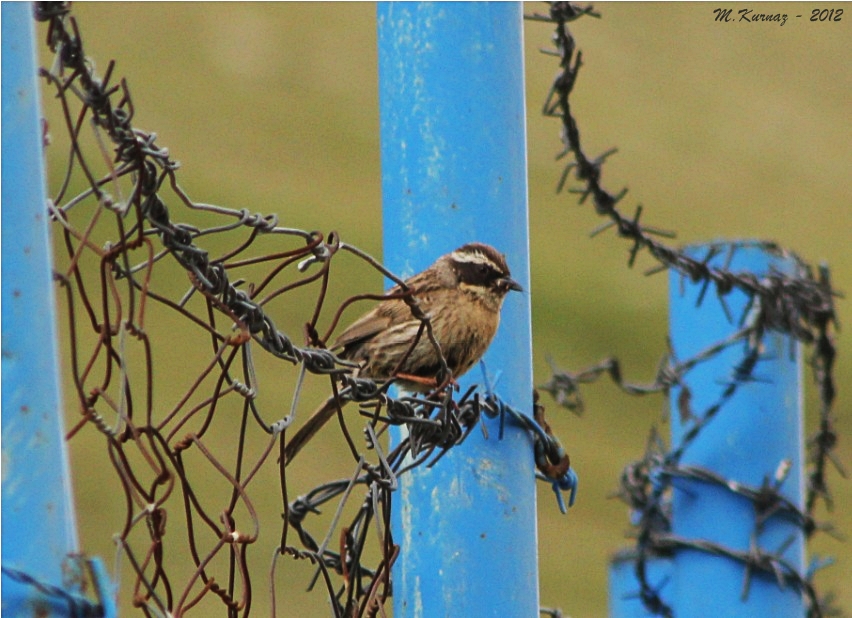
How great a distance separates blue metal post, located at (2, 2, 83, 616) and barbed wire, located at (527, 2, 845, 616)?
267 centimetres

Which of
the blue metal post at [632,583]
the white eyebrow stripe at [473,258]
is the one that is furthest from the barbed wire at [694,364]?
the white eyebrow stripe at [473,258]

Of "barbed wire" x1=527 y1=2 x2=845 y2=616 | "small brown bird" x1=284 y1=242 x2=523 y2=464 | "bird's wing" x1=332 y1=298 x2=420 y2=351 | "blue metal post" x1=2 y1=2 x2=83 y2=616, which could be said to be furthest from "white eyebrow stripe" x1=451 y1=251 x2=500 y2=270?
"blue metal post" x1=2 y1=2 x2=83 y2=616

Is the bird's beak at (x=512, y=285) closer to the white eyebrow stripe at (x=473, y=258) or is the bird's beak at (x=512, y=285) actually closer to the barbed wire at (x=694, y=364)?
the white eyebrow stripe at (x=473, y=258)

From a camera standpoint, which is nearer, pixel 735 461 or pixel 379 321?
pixel 379 321

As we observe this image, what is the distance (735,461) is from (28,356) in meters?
3.26

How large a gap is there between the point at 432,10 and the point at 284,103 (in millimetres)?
17961

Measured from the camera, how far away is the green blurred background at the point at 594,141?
16.7 metres

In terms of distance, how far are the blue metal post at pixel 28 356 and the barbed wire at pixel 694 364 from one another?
2.67m

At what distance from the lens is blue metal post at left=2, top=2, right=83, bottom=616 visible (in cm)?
209

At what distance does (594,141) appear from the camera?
21.5 metres

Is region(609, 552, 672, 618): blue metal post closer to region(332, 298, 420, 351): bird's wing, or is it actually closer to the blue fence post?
region(332, 298, 420, 351): bird's wing

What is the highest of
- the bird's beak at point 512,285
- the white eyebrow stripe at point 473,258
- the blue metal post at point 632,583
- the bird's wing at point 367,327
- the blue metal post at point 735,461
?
the white eyebrow stripe at point 473,258

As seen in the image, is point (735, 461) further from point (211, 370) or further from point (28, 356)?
point (28, 356)

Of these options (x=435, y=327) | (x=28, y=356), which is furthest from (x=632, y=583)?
(x=28, y=356)
